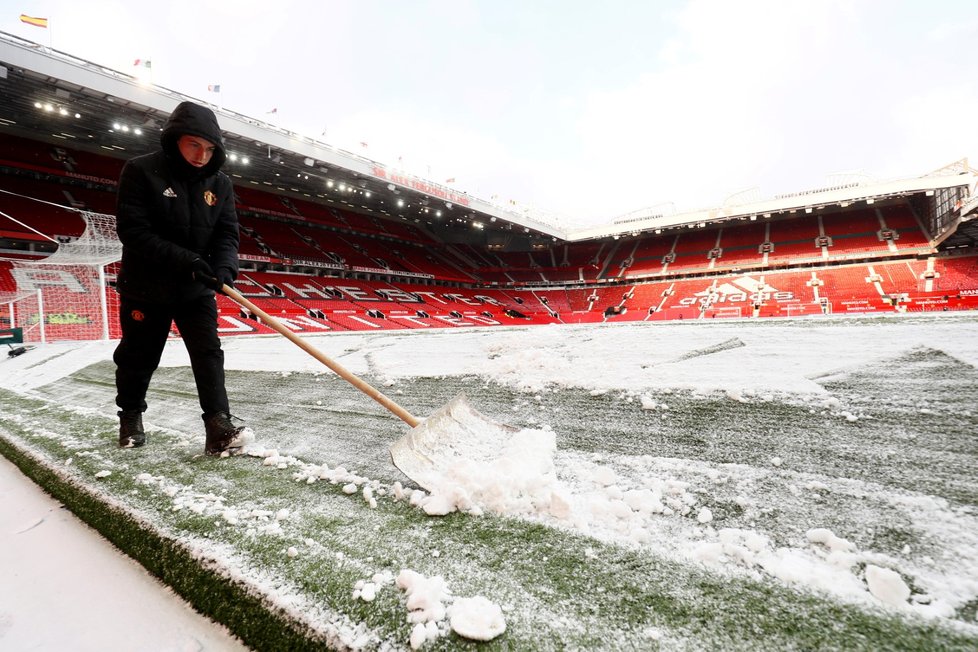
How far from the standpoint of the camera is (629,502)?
106 cm

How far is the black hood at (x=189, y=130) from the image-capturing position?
1.62 m

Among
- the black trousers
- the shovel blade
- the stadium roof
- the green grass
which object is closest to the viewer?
the green grass

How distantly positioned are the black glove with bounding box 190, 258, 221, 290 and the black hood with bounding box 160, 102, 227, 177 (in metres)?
0.44

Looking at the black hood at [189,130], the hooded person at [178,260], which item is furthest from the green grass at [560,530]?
the black hood at [189,130]

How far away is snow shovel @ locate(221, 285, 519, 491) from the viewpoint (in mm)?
1264

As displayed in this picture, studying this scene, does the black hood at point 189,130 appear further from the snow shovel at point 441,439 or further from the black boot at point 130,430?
the black boot at point 130,430

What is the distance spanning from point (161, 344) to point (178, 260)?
20.9 inches

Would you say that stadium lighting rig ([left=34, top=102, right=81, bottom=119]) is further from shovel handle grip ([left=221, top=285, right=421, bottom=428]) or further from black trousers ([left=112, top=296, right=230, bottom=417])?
shovel handle grip ([left=221, top=285, right=421, bottom=428])

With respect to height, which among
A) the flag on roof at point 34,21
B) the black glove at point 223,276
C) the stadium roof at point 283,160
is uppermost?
the flag on roof at point 34,21

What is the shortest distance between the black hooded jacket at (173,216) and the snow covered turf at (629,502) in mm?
767

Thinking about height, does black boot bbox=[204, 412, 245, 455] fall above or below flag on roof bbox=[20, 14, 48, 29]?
below

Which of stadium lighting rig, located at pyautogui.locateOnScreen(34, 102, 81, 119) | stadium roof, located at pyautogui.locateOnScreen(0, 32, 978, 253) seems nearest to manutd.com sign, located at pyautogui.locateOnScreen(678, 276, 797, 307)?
stadium roof, located at pyautogui.locateOnScreen(0, 32, 978, 253)

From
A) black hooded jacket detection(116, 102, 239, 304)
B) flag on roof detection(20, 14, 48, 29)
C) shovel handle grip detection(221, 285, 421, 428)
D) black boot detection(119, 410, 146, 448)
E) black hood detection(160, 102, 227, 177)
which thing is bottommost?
black boot detection(119, 410, 146, 448)

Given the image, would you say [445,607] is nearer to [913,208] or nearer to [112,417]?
[112,417]
